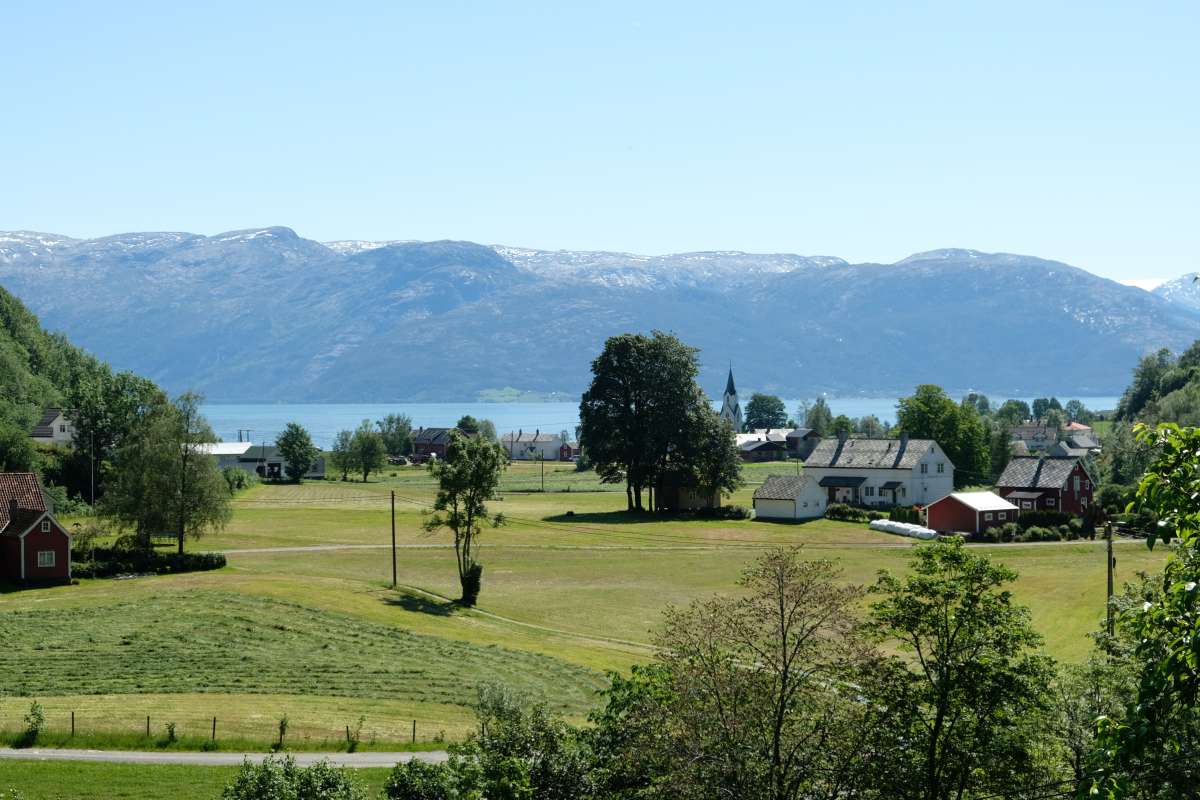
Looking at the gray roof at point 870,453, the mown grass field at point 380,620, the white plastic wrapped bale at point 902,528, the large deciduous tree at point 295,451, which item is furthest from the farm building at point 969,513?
the large deciduous tree at point 295,451

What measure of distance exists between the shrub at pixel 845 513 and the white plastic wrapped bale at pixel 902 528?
4200mm

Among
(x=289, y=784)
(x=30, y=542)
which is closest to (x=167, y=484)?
(x=30, y=542)

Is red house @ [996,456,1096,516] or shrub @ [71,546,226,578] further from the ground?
red house @ [996,456,1096,516]

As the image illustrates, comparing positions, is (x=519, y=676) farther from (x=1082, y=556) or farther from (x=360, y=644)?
(x=1082, y=556)

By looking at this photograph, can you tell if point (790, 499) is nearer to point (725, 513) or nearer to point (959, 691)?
point (725, 513)

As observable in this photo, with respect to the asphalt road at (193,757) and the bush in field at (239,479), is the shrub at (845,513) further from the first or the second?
the asphalt road at (193,757)

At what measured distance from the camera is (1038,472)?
10088cm

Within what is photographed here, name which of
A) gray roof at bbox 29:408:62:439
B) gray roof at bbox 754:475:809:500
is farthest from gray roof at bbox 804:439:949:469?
gray roof at bbox 29:408:62:439

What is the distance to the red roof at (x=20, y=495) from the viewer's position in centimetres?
6400

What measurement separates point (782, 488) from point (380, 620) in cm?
5616

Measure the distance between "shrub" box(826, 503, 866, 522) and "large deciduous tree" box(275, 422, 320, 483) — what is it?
80.7 m

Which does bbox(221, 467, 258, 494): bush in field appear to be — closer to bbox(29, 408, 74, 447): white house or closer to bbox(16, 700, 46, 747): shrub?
bbox(29, 408, 74, 447): white house

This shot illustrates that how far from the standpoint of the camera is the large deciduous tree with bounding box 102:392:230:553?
7300 cm

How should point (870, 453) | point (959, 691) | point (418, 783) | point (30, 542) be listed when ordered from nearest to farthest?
point (959, 691), point (418, 783), point (30, 542), point (870, 453)
